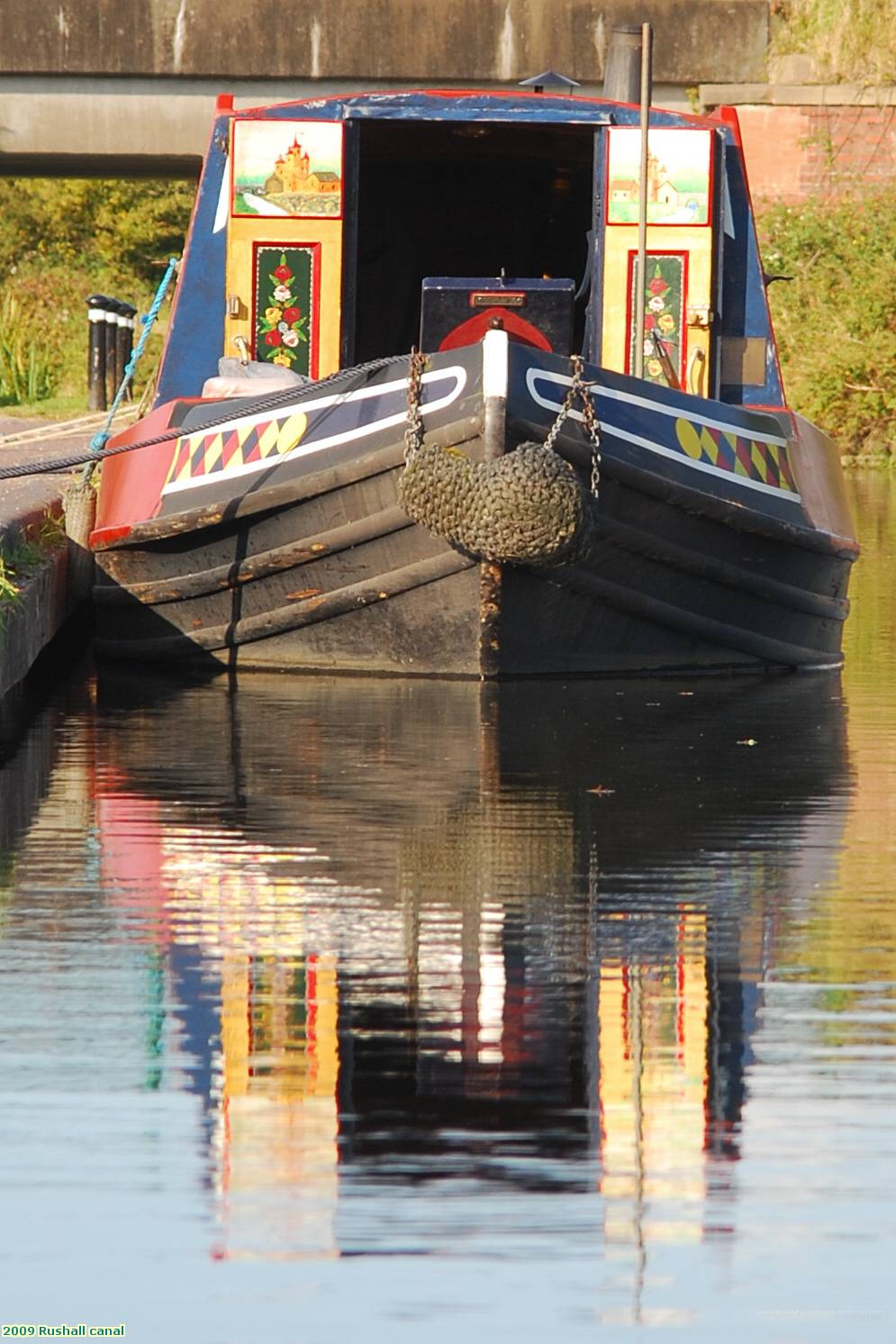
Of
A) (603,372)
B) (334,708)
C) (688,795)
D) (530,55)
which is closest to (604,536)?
(603,372)

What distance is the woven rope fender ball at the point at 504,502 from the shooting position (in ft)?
29.2

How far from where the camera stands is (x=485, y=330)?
1153 centimetres

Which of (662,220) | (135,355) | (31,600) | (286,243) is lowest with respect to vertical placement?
(31,600)

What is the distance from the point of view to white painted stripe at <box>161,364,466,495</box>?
30.1 ft

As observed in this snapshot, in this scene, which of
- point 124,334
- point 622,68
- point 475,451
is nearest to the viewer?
point 475,451

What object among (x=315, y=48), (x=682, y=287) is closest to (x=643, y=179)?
(x=682, y=287)

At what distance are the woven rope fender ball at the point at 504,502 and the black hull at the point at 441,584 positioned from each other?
0.11m

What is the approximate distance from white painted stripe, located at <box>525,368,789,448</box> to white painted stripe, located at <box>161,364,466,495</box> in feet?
0.85

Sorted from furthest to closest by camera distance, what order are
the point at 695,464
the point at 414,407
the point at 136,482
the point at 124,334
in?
the point at 124,334 → the point at 136,482 → the point at 695,464 → the point at 414,407

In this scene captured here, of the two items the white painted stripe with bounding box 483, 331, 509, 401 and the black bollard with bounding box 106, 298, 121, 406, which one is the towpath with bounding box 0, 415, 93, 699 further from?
the black bollard with bounding box 106, 298, 121, 406

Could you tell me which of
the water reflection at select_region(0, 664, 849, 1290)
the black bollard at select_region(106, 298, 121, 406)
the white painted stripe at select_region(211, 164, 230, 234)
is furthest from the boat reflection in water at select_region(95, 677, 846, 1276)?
the black bollard at select_region(106, 298, 121, 406)

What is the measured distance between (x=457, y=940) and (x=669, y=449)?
4401mm

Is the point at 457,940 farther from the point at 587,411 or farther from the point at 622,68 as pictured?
the point at 622,68

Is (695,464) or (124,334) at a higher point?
(124,334)
